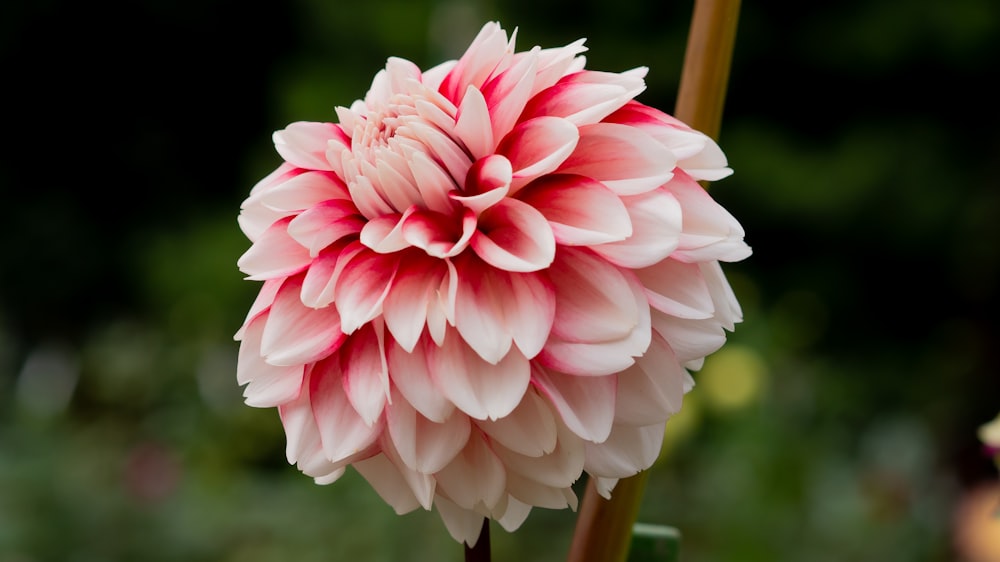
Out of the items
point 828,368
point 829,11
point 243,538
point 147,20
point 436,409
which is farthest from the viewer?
point 147,20

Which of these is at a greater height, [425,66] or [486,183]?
[486,183]

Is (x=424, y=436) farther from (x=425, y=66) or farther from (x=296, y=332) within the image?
(x=425, y=66)

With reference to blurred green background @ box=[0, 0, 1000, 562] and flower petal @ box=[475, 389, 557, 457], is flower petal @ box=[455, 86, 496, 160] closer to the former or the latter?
flower petal @ box=[475, 389, 557, 457]

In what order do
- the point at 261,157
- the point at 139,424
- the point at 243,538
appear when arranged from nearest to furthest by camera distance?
the point at 243,538 < the point at 139,424 < the point at 261,157

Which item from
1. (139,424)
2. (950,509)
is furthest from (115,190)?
(950,509)

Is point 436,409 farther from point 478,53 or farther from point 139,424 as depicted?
point 139,424

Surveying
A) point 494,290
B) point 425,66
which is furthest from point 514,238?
point 425,66

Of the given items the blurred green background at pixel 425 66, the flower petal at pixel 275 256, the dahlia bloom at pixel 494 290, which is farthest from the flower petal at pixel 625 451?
the blurred green background at pixel 425 66
